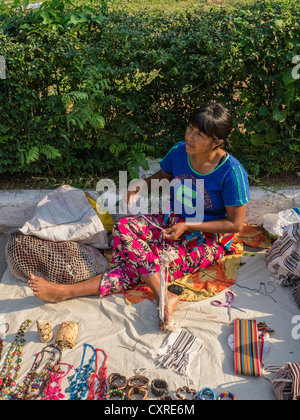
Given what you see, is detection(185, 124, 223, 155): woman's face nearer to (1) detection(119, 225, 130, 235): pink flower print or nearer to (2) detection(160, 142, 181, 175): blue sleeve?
(2) detection(160, 142, 181, 175): blue sleeve

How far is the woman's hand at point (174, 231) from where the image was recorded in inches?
125

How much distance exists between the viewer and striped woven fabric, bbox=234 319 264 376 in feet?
8.89

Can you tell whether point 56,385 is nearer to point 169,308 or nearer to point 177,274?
point 169,308

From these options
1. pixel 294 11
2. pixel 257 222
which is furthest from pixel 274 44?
pixel 257 222

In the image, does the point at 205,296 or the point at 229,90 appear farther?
the point at 229,90

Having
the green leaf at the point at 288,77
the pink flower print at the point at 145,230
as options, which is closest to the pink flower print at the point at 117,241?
the pink flower print at the point at 145,230

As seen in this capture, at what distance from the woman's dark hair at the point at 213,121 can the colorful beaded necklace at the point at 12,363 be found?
196 cm

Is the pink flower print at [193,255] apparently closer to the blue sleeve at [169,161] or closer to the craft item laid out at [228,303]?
the craft item laid out at [228,303]

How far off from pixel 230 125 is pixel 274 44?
130cm

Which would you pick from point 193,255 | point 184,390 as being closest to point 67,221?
point 193,255

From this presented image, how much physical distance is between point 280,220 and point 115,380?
2.11 m

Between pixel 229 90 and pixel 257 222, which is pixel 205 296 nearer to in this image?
pixel 257 222

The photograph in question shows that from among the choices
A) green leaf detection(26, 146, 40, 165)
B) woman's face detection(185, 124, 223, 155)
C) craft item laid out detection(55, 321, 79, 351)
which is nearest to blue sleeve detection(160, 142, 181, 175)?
woman's face detection(185, 124, 223, 155)

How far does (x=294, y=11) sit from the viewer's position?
375 cm
